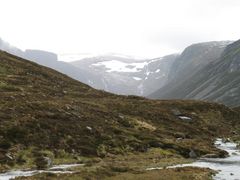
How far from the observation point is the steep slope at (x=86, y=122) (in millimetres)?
61375

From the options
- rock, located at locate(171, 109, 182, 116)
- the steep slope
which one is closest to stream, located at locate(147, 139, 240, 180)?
the steep slope

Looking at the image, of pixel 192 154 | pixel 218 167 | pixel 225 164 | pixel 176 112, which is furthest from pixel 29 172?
pixel 176 112

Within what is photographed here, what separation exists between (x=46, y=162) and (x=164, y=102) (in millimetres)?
75514

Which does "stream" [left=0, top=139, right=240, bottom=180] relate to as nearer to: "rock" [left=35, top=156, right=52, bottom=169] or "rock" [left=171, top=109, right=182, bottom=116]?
"rock" [left=35, top=156, right=52, bottom=169]

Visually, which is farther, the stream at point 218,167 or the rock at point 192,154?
the rock at point 192,154

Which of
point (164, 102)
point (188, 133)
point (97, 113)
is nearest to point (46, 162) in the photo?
point (97, 113)

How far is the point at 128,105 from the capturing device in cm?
10688

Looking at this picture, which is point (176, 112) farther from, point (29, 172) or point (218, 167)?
point (29, 172)

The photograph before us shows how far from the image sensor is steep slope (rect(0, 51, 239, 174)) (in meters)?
61.4

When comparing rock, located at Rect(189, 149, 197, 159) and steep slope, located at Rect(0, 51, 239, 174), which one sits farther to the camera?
rock, located at Rect(189, 149, 197, 159)

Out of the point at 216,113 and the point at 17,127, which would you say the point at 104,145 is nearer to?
the point at 17,127

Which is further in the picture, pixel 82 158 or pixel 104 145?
pixel 104 145

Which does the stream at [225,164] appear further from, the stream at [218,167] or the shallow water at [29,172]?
the shallow water at [29,172]

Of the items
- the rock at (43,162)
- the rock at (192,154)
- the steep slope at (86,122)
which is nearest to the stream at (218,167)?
the rock at (43,162)
